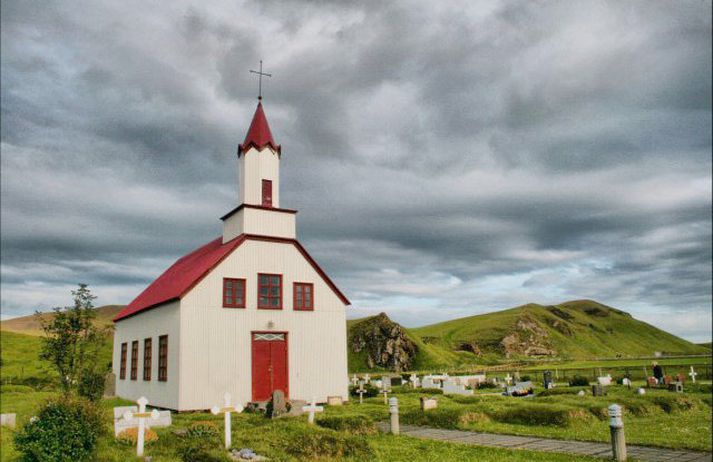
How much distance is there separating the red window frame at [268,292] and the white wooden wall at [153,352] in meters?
3.97

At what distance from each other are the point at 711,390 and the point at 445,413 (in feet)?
70.5

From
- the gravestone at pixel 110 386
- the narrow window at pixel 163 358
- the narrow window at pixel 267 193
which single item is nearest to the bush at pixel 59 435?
the narrow window at pixel 163 358

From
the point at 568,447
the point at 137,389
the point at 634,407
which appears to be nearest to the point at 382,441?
the point at 568,447

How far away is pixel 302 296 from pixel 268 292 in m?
1.92

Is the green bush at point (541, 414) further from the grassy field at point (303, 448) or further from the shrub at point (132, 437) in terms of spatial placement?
the shrub at point (132, 437)

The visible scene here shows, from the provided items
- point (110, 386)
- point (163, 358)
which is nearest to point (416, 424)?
point (163, 358)

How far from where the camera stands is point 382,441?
616 inches

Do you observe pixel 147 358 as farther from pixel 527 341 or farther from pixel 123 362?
pixel 527 341

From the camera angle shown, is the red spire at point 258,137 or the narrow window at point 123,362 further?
the narrow window at point 123,362

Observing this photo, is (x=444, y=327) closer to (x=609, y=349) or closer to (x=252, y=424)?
(x=609, y=349)

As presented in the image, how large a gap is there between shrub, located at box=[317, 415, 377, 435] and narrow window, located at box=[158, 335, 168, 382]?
1098 centimetres

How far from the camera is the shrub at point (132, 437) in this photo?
14.9 m

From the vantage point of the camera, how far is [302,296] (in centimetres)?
2836

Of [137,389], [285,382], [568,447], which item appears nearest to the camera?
[568,447]
